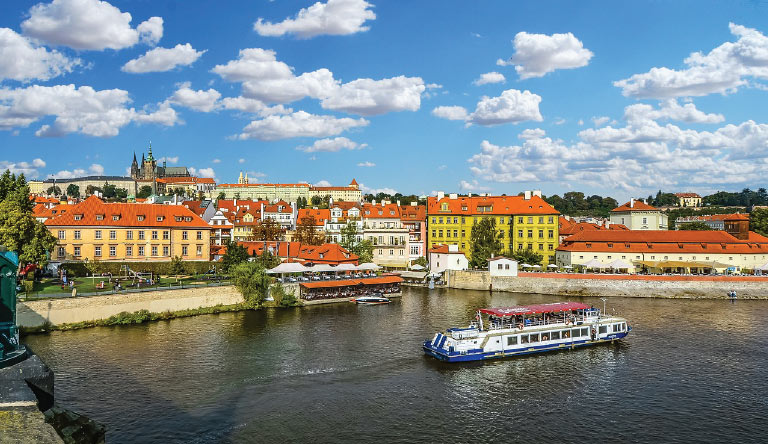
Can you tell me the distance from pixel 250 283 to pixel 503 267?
31.8m

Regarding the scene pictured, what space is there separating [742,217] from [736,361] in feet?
163

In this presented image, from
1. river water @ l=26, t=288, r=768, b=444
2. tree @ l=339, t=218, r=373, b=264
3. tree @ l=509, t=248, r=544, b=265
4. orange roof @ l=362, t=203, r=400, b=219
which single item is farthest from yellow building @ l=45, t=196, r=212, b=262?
tree @ l=509, t=248, r=544, b=265

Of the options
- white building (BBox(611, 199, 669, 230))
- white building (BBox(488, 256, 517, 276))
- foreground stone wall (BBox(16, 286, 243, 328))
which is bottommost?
foreground stone wall (BBox(16, 286, 243, 328))

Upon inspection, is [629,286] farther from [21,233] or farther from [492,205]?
[21,233]

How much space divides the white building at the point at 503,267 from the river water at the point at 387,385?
23.8m

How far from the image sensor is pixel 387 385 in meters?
30.8

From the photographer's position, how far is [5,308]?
13539mm

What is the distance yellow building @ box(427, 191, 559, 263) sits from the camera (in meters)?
81.8

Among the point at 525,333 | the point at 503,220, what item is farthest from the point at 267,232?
the point at 525,333

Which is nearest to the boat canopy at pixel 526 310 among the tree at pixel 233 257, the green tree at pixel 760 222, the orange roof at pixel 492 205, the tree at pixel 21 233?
the tree at pixel 233 257

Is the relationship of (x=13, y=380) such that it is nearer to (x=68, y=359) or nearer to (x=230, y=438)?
(x=230, y=438)

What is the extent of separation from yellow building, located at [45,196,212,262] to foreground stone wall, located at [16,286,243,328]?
18682mm

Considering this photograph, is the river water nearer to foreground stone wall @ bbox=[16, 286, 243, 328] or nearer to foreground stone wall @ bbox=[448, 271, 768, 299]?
foreground stone wall @ bbox=[16, 286, 243, 328]

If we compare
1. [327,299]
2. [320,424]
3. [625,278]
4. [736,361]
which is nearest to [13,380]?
[320,424]
